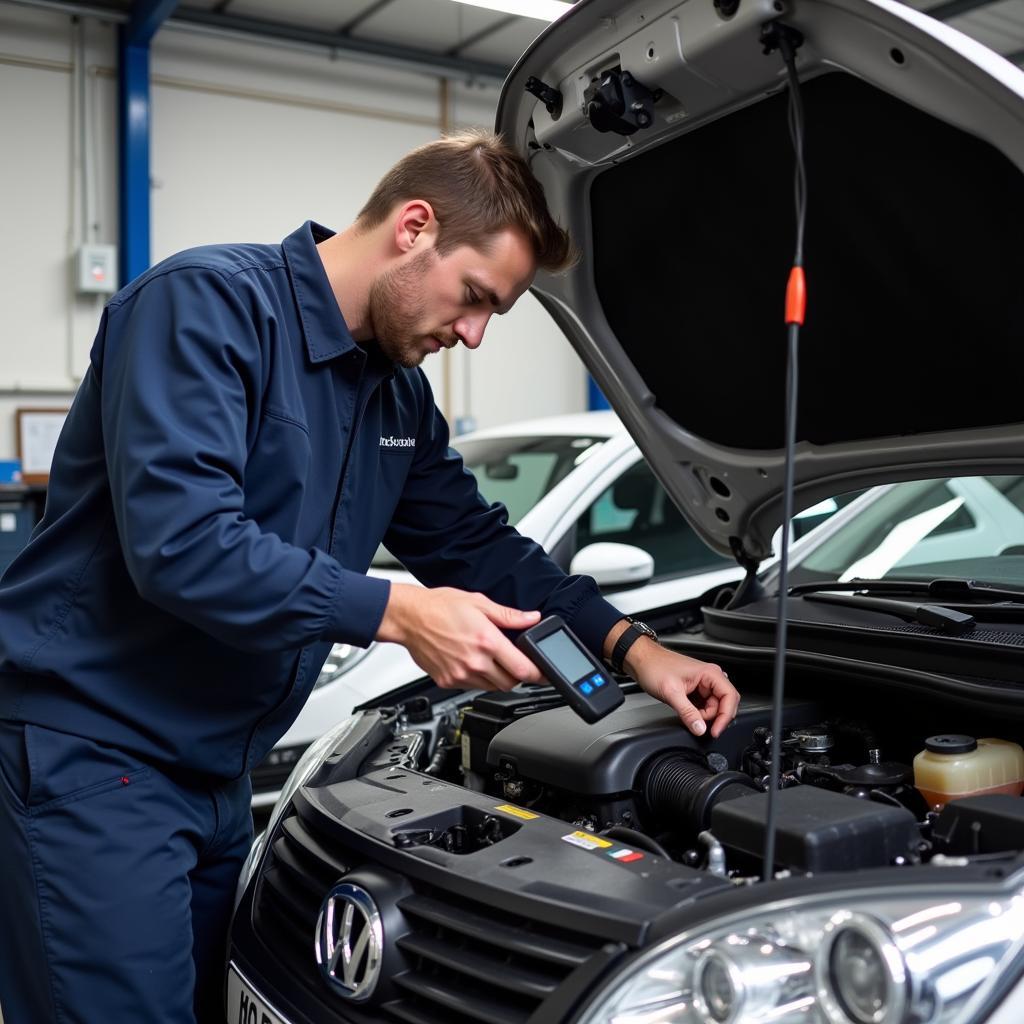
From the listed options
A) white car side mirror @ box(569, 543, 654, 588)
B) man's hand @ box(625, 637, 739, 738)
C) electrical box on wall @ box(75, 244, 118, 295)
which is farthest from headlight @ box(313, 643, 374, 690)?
electrical box on wall @ box(75, 244, 118, 295)

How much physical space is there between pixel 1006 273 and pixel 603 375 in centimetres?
85

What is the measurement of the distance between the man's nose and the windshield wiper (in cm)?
92

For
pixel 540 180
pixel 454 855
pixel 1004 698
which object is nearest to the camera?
pixel 454 855

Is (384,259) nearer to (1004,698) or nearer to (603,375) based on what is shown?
(603,375)

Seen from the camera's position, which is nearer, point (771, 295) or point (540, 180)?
point (771, 295)

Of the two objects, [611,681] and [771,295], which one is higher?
[771,295]

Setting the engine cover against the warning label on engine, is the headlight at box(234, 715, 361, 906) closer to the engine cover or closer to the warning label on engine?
Result: the engine cover

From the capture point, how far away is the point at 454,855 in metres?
1.52

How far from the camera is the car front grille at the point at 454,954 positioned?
1.30m

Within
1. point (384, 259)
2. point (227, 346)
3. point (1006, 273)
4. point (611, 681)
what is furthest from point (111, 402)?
point (1006, 273)

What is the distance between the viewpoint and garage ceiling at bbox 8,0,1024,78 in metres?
8.01

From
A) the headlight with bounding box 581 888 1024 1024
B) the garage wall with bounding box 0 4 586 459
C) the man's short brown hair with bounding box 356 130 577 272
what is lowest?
the headlight with bounding box 581 888 1024 1024

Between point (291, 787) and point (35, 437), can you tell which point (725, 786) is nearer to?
point (291, 787)

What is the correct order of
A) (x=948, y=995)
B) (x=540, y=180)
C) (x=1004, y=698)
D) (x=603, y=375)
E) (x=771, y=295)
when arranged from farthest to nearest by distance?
(x=603, y=375) < (x=540, y=180) < (x=771, y=295) < (x=1004, y=698) < (x=948, y=995)
